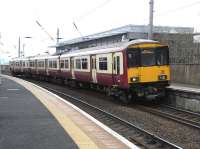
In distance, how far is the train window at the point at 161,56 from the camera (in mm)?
19031

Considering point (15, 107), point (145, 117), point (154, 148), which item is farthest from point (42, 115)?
point (154, 148)

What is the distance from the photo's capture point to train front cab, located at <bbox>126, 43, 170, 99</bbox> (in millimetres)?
18375

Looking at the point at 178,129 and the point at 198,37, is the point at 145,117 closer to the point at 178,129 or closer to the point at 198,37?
the point at 178,129

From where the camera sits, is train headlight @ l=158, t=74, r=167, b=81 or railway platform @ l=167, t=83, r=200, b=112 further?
train headlight @ l=158, t=74, r=167, b=81

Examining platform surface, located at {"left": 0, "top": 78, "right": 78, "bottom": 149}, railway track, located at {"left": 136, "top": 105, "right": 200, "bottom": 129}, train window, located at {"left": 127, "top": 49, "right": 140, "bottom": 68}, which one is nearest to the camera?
platform surface, located at {"left": 0, "top": 78, "right": 78, "bottom": 149}

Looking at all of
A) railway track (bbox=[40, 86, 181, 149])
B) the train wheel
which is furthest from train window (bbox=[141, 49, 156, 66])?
railway track (bbox=[40, 86, 181, 149])

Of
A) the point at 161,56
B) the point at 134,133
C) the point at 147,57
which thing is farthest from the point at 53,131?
the point at 161,56

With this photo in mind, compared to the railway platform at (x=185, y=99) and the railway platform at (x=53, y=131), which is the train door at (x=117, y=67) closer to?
the railway platform at (x=185, y=99)

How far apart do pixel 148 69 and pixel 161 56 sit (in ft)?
3.14

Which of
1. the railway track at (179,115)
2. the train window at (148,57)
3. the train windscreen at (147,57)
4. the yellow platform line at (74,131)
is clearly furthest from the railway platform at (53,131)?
the train window at (148,57)

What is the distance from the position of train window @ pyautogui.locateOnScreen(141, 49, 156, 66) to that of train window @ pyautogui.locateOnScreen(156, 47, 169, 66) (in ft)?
0.65

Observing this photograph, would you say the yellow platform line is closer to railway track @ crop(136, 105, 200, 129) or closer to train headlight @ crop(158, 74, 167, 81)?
railway track @ crop(136, 105, 200, 129)

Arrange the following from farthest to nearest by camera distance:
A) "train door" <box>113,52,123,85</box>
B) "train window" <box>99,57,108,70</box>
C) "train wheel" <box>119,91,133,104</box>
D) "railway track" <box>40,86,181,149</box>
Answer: "train window" <box>99,57,108,70</box> → "train wheel" <box>119,91,133,104</box> → "train door" <box>113,52,123,85</box> → "railway track" <box>40,86,181,149</box>

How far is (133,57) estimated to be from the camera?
18.4 metres
